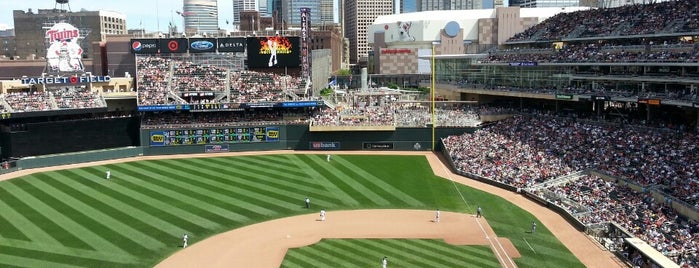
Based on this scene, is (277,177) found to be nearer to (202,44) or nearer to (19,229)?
(19,229)

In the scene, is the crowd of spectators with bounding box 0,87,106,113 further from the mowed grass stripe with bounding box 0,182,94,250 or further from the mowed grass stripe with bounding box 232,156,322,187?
the mowed grass stripe with bounding box 232,156,322,187

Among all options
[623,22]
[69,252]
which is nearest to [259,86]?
[69,252]

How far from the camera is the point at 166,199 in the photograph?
39.3 m

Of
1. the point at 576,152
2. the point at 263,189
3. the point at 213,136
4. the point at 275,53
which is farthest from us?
the point at 275,53

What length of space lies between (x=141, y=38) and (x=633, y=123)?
4889 centimetres

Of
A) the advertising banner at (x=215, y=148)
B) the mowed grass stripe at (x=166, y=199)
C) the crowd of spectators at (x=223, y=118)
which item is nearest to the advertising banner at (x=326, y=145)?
the crowd of spectators at (x=223, y=118)

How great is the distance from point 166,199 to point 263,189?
6.71m

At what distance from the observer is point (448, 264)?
27.8m

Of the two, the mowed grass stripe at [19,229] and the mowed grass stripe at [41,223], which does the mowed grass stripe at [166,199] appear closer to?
the mowed grass stripe at [41,223]

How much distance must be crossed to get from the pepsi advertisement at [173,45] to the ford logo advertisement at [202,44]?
0.74 metres

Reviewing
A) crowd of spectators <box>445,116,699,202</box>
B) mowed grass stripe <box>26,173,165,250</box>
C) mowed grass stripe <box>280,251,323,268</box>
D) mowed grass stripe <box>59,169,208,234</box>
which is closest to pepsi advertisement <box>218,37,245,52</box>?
mowed grass stripe <box>59,169,208,234</box>

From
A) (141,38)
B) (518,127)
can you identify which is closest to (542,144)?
(518,127)

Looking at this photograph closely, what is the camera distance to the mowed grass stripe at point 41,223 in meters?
30.8

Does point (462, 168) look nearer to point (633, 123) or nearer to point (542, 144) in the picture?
point (542, 144)
